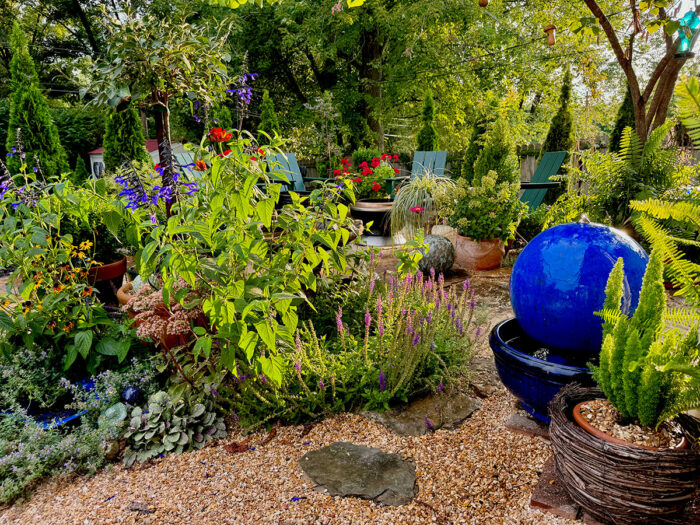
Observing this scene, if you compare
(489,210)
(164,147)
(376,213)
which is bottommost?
(376,213)

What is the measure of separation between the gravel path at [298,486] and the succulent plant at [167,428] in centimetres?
6

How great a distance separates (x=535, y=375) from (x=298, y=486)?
3.14ft

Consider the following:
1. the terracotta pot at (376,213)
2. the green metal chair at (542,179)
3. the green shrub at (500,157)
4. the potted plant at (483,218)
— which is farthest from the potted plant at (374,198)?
the green metal chair at (542,179)

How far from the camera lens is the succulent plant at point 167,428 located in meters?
2.01

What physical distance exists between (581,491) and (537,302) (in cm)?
69

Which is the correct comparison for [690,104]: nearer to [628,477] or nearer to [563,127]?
[628,477]

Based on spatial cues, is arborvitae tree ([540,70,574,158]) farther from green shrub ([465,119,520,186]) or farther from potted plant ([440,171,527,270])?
potted plant ([440,171,527,270])

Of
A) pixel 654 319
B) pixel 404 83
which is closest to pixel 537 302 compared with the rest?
pixel 654 319

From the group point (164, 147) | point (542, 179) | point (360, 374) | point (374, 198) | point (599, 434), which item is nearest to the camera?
point (599, 434)

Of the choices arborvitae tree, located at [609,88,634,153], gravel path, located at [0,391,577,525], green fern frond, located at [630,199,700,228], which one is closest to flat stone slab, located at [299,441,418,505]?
gravel path, located at [0,391,577,525]

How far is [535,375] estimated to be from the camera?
169cm

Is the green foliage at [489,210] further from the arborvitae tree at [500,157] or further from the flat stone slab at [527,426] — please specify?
the flat stone slab at [527,426]

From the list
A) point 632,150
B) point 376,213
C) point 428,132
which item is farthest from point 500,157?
point 428,132

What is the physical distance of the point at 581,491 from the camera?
131cm
